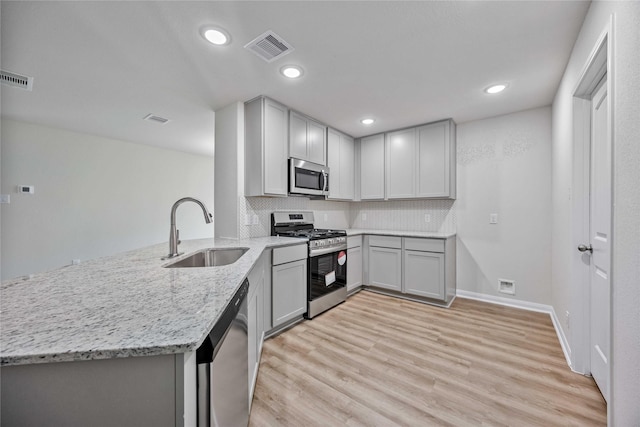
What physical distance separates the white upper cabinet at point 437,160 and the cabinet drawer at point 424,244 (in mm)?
648

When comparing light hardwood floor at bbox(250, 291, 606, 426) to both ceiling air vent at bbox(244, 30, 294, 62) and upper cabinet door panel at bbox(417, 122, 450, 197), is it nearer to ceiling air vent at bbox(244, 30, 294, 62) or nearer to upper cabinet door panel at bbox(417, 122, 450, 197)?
upper cabinet door panel at bbox(417, 122, 450, 197)

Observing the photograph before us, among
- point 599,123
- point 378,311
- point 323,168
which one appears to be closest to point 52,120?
point 323,168

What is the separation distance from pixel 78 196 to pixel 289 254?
154 inches

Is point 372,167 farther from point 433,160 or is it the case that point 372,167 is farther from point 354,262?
point 354,262

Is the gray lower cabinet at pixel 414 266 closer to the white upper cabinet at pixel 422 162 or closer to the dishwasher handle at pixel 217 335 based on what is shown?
the white upper cabinet at pixel 422 162

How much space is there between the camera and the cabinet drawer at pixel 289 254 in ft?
7.89

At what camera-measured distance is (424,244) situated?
10.4 ft

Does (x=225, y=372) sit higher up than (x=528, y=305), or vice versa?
(x=225, y=372)

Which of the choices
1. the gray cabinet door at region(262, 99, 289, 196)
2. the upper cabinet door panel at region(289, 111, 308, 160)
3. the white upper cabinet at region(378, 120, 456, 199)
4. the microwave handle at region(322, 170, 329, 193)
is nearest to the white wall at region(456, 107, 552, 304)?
the white upper cabinet at region(378, 120, 456, 199)

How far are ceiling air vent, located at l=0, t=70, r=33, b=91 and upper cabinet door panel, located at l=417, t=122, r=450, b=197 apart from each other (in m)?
4.25

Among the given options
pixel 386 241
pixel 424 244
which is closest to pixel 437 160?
pixel 424 244

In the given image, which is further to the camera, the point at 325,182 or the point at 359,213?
the point at 359,213

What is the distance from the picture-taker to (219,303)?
86 cm

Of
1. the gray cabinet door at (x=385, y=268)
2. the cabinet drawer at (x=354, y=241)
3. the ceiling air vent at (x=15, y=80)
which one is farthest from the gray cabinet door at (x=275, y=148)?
the ceiling air vent at (x=15, y=80)
